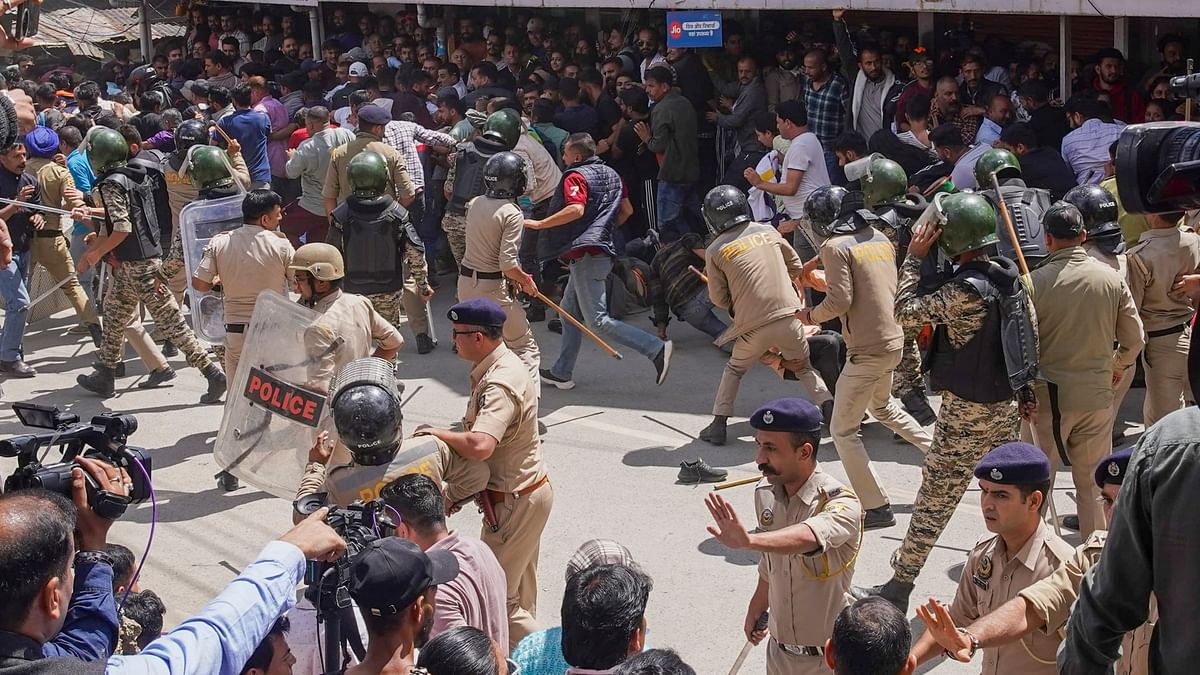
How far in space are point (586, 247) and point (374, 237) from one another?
1.47m

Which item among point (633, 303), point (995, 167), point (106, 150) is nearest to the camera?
point (995, 167)

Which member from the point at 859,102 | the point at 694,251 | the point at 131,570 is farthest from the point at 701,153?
the point at 131,570

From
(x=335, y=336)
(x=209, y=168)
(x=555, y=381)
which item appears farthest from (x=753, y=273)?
(x=209, y=168)

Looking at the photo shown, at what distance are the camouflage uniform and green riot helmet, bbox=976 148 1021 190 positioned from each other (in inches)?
79.1

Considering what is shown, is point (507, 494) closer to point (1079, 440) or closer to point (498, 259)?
point (1079, 440)

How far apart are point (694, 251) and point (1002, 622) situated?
6679mm

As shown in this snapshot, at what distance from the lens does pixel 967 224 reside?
6137 millimetres

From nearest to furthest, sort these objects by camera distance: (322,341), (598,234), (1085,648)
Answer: (1085,648) → (322,341) → (598,234)

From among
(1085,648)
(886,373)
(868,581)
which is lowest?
(868,581)

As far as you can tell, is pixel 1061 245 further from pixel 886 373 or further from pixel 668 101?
pixel 668 101

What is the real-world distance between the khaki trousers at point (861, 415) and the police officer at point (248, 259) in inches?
132

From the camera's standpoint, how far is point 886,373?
7539mm

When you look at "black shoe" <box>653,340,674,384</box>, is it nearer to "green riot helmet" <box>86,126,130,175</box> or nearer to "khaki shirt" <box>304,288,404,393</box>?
"khaki shirt" <box>304,288,404,393</box>

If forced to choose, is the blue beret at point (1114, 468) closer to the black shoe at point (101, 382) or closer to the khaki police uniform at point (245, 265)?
the khaki police uniform at point (245, 265)
